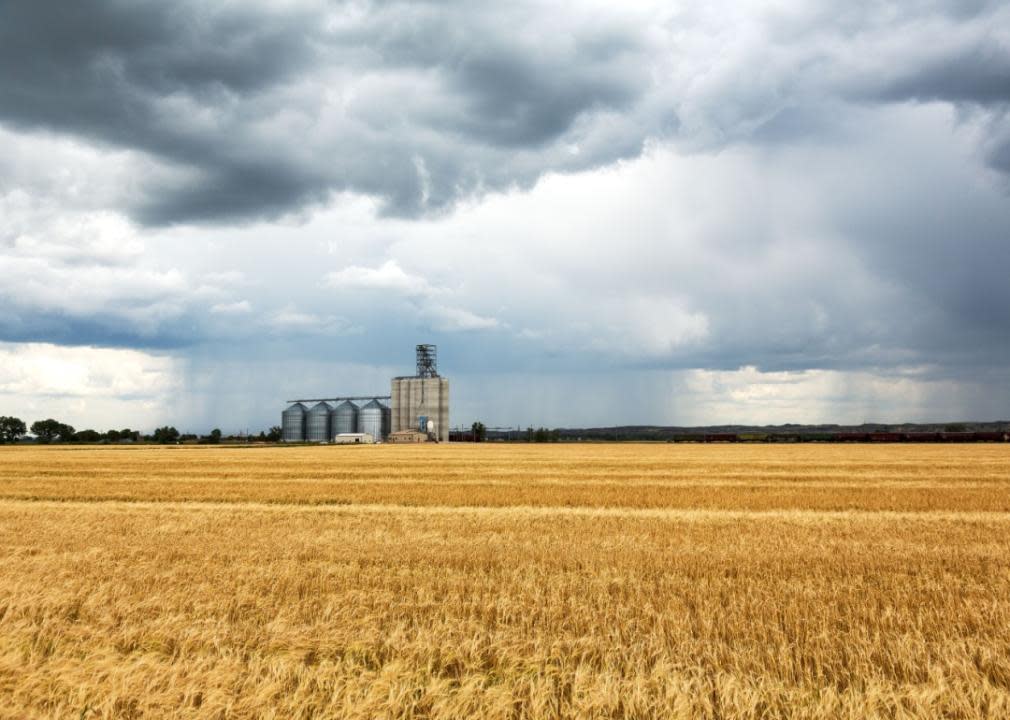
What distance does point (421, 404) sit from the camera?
555 feet

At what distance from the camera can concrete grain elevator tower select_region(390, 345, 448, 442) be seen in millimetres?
167750

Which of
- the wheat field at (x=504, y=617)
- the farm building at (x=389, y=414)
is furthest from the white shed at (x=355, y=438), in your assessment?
the wheat field at (x=504, y=617)

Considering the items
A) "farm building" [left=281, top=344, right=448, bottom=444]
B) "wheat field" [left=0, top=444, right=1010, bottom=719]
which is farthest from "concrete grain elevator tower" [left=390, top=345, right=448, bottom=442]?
"wheat field" [left=0, top=444, right=1010, bottom=719]

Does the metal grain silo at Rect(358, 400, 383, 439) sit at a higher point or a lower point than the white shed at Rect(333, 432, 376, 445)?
higher

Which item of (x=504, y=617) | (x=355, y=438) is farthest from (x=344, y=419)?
(x=504, y=617)

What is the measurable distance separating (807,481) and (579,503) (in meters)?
18.5

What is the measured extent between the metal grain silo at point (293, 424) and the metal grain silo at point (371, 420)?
54.7 feet

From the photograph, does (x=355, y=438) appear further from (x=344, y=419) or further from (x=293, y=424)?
(x=293, y=424)

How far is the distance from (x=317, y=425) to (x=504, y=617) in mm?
180032

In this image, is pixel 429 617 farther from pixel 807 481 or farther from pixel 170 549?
pixel 807 481

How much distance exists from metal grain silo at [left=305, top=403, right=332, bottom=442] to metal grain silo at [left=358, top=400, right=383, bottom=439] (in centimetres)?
949

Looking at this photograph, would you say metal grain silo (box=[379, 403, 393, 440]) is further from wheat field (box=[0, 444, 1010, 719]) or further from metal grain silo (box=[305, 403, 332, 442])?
wheat field (box=[0, 444, 1010, 719])

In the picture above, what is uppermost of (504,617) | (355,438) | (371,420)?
(371,420)

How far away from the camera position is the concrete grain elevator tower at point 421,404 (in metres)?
168
